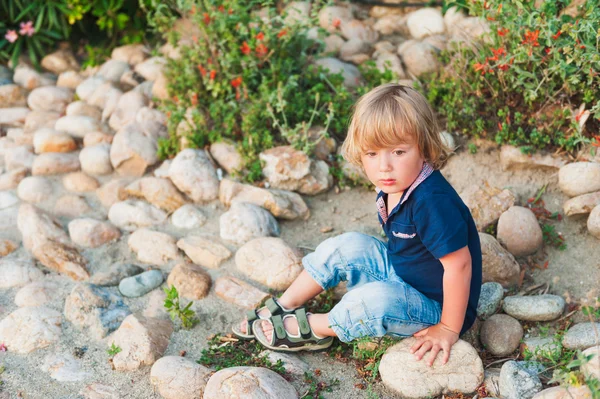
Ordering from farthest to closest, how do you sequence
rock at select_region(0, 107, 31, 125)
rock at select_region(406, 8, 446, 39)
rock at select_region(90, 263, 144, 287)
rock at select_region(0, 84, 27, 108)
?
rock at select_region(0, 84, 27, 108)
rock at select_region(0, 107, 31, 125)
rock at select_region(406, 8, 446, 39)
rock at select_region(90, 263, 144, 287)

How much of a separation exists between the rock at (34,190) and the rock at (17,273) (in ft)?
2.18

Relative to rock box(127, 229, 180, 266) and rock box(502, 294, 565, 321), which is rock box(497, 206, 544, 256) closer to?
rock box(502, 294, 565, 321)

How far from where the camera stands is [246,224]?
3416mm

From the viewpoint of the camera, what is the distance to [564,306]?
2.83 meters

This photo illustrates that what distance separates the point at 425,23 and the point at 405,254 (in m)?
2.60

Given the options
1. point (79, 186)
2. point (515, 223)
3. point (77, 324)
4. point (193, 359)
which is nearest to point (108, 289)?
point (77, 324)

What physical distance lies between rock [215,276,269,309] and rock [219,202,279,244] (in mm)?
314

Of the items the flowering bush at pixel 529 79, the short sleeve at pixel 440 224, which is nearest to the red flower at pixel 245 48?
the flowering bush at pixel 529 79

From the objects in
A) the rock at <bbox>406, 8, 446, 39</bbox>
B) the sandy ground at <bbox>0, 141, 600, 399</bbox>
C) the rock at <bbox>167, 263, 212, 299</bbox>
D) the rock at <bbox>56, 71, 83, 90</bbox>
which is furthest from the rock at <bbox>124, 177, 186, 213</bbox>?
the rock at <bbox>406, 8, 446, 39</bbox>

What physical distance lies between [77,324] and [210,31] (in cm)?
201

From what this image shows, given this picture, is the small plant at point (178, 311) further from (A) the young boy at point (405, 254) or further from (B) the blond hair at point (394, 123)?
(B) the blond hair at point (394, 123)

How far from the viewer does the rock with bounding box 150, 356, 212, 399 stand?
8.24 feet

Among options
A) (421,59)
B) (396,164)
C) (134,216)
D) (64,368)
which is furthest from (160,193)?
(421,59)

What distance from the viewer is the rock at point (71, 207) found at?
3.80 m
